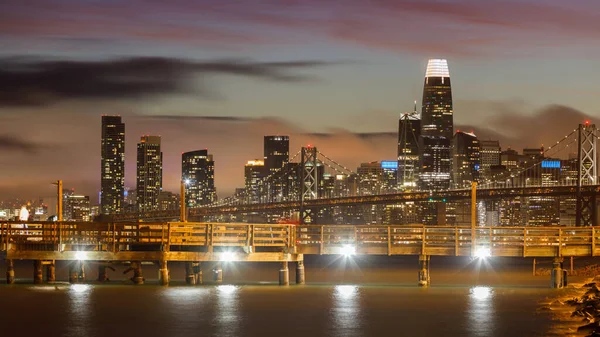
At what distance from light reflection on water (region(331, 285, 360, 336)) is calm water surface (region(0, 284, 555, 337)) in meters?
0.03

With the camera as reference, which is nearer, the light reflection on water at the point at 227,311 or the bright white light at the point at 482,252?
the light reflection on water at the point at 227,311

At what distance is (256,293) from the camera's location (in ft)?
116

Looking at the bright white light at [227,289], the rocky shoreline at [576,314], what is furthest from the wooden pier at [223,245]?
the rocky shoreline at [576,314]

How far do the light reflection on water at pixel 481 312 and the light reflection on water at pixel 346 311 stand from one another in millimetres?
2971

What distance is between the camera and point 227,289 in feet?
121

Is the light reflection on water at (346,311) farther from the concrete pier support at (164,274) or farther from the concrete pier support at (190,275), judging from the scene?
the concrete pier support at (164,274)

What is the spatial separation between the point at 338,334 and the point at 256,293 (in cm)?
1014

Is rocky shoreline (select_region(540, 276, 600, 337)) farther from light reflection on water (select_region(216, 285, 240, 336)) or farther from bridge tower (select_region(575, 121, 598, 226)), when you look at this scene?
bridge tower (select_region(575, 121, 598, 226))

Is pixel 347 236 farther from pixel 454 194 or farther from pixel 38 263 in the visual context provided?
pixel 454 194

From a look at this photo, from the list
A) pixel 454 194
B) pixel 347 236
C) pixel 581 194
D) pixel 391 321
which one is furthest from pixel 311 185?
pixel 391 321

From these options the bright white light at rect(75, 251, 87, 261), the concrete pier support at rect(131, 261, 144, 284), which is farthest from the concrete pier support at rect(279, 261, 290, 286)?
the bright white light at rect(75, 251, 87, 261)

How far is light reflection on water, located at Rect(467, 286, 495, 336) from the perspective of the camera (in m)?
26.7

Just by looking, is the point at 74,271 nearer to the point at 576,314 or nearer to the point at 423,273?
the point at 423,273

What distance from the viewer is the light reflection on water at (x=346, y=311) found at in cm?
2642
